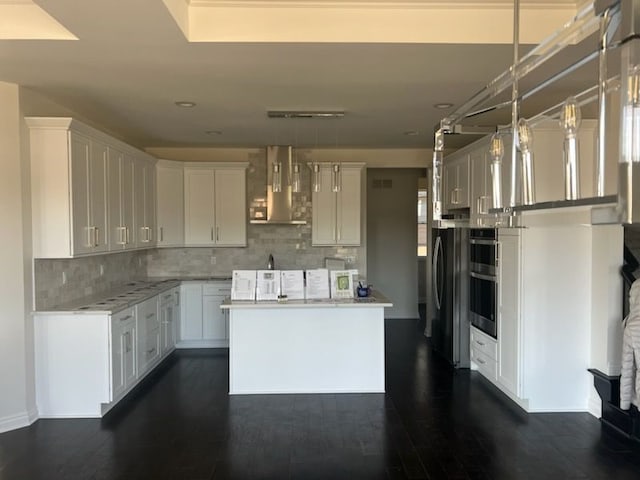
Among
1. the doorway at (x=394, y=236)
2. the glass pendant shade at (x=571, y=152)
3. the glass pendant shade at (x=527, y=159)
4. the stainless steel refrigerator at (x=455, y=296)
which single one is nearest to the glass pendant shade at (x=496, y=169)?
the glass pendant shade at (x=527, y=159)

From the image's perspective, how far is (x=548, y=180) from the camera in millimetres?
4008

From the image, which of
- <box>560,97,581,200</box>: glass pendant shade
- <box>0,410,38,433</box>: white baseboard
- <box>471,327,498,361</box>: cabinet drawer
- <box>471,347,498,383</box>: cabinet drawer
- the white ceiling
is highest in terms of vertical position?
the white ceiling

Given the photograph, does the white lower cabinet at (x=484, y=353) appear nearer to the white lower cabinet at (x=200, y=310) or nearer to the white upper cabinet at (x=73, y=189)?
the white lower cabinet at (x=200, y=310)

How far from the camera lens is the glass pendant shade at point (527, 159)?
1.63 metres

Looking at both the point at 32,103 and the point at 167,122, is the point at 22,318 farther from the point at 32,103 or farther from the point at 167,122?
the point at 167,122

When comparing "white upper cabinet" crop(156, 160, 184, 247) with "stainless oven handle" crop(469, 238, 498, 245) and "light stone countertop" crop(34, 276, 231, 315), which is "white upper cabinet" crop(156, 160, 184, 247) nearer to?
"light stone countertop" crop(34, 276, 231, 315)

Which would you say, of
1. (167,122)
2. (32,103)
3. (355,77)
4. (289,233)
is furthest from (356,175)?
(32,103)

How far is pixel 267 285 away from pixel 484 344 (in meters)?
2.33

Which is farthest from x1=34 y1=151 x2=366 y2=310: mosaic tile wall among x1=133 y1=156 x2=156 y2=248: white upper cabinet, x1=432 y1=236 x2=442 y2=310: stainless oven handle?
x1=432 y1=236 x2=442 y2=310: stainless oven handle

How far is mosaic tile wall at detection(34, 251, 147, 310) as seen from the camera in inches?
161

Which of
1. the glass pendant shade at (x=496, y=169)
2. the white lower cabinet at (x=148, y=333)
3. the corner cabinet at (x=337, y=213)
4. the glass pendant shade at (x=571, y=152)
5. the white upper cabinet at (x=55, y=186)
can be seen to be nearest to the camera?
the glass pendant shade at (x=571, y=152)

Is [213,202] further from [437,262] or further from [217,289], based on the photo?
[437,262]

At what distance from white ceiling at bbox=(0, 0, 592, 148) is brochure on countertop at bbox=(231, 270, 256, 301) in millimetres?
1641

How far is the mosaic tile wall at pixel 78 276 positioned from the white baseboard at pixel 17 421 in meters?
0.87
